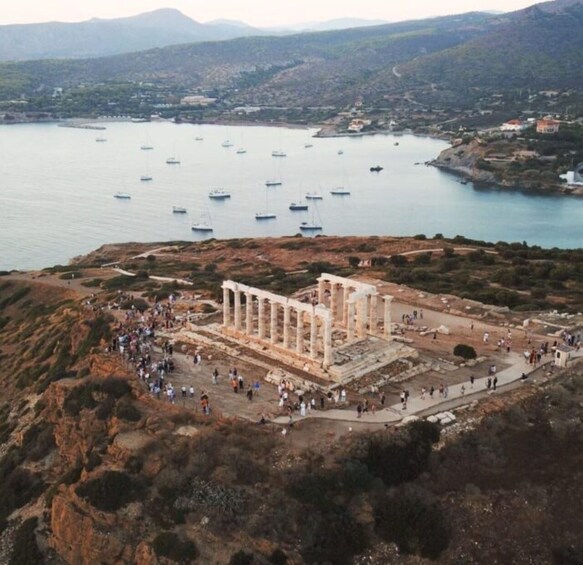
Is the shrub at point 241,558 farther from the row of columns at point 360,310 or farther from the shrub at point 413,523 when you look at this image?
the row of columns at point 360,310

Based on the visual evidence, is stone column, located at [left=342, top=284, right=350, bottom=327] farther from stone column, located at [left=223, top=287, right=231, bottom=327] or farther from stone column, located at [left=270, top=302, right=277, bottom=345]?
stone column, located at [left=223, top=287, right=231, bottom=327]

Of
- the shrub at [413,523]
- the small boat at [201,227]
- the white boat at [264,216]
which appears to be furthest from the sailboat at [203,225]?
the shrub at [413,523]

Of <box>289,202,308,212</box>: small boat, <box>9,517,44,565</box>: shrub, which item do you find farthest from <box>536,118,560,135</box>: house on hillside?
<box>9,517,44,565</box>: shrub

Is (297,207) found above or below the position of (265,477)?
below

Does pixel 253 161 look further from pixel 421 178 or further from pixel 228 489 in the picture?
pixel 228 489

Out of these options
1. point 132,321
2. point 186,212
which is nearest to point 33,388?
point 132,321

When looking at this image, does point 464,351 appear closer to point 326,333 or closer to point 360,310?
point 360,310

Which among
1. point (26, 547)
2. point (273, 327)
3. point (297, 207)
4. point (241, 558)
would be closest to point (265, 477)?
point (241, 558)
